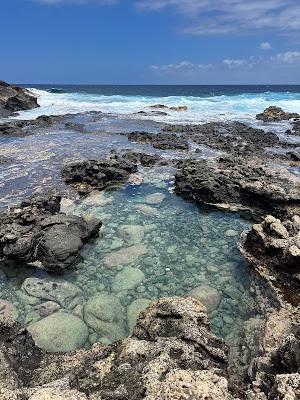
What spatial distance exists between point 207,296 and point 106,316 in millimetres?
2031

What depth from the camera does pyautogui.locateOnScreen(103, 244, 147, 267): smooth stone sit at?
8.83 m

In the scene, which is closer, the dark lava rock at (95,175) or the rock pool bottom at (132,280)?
the rock pool bottom at (132,280)

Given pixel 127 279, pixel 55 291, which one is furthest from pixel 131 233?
pixel 55 291

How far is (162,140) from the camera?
2427 centimetres

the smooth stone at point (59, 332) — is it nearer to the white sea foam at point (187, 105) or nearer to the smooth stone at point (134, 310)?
the smooth stone at point (134, 310)

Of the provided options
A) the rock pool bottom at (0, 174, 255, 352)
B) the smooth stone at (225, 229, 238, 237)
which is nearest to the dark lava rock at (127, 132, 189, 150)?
the rock pool bottom at (0, 174, 255, 352)

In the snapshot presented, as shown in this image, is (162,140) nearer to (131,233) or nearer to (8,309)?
(131,233)

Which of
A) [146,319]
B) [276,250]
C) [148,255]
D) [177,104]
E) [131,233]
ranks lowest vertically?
[148,255]

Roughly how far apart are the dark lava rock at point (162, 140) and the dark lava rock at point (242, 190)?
7.59m

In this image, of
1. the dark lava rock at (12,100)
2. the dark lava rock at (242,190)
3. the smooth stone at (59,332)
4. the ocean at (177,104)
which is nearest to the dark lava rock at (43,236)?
the smooth stone at (59,332)

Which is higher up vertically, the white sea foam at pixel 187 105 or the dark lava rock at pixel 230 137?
the white sea foam at pixel 187 105

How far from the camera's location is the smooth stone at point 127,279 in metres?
7.91

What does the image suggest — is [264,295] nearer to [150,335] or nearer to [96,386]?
[150,335]

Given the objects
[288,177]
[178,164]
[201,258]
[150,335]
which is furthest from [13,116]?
[150,335]
